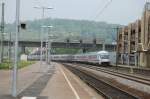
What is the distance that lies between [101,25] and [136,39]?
17.7 m

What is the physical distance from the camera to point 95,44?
152750mm

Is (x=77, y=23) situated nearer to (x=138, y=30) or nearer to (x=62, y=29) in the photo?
(x=62, y=29)

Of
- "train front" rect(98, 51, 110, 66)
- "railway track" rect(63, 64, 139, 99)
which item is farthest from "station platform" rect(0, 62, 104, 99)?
"train front" rect(98, 51, 110, 66)

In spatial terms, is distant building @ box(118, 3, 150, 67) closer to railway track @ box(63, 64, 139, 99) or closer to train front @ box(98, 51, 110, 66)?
train front @ box(98, 51, 110, 66)

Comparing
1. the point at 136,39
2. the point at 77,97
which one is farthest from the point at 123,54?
the point at 77,97

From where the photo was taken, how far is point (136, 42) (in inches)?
4296

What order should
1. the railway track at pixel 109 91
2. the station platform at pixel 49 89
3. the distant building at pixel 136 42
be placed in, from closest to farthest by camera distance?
the station platform at pixel 49 89
the railway track at pixel 109 91
the distant building at pixel 136 42

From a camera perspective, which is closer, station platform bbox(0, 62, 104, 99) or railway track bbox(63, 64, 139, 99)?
station platform bbox(0, 62, 104, 99)

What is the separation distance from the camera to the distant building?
315 ft

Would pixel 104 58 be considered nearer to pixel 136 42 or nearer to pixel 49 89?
pixel 136 42

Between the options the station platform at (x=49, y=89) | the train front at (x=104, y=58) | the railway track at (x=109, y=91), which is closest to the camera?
the station platform at (x=49, y=89)

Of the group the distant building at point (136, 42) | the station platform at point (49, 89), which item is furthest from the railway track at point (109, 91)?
the distant building at point (136, 42)

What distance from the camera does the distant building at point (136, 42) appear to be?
95.9 meters

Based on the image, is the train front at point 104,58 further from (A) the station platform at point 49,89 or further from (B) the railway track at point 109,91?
(A) the station platform at point 49,89
